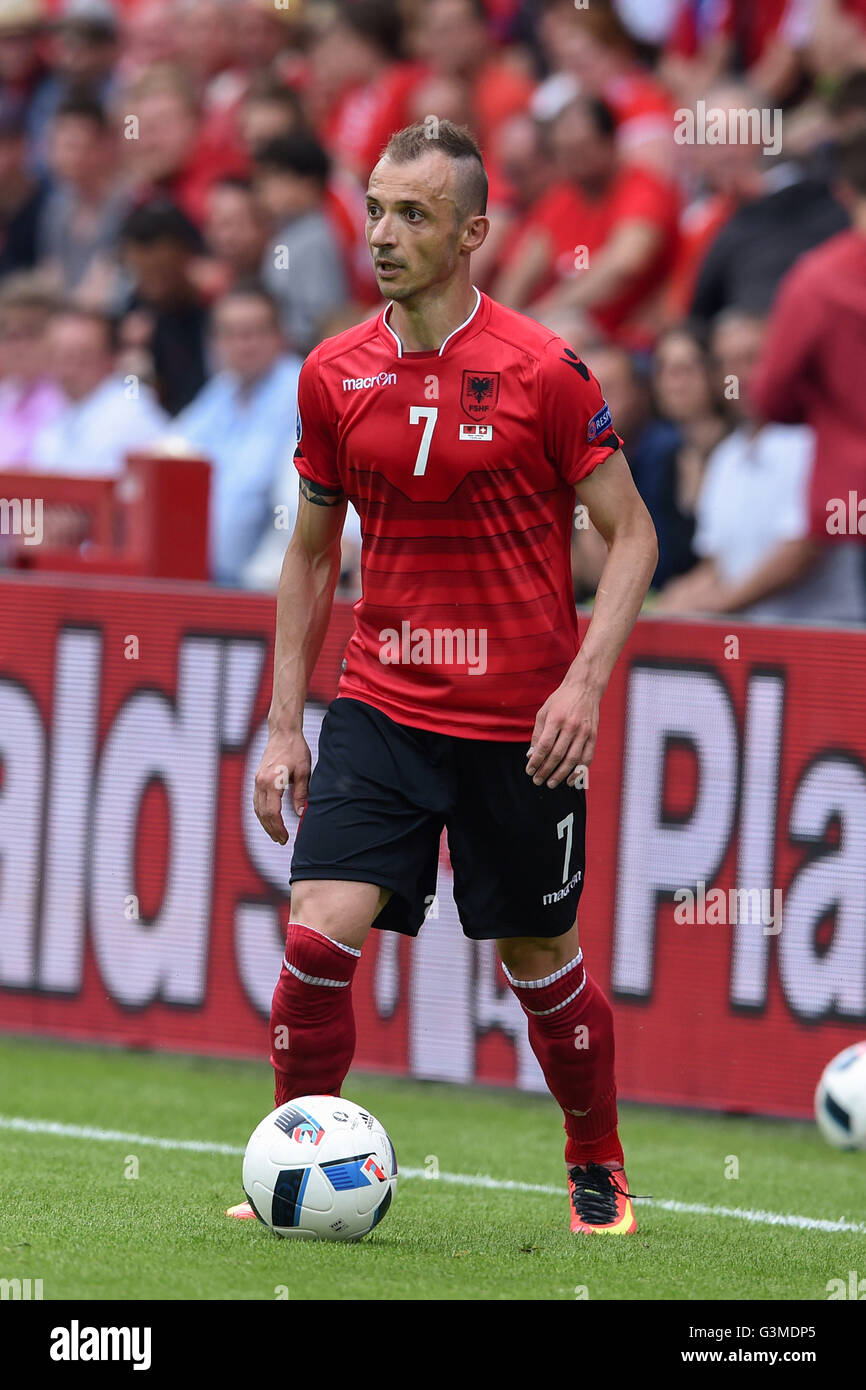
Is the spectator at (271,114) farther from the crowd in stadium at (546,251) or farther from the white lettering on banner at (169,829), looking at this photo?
the white lettering on banner at (169,829)

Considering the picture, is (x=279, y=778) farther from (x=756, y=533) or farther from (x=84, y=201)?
(x=84, y=201)

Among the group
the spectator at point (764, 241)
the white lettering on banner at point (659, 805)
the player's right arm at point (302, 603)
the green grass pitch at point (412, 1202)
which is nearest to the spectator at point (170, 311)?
the spectator at point (764, 241)

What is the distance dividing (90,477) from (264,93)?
4.16 m

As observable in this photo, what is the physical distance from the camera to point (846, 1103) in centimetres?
559

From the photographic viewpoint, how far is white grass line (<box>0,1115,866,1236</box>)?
19.4ft

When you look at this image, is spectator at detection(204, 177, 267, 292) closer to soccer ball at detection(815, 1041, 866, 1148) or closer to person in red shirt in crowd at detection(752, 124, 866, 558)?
person in red shirt in crowd at detection(752, 124, 866, 558)

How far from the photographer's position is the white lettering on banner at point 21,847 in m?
8.44

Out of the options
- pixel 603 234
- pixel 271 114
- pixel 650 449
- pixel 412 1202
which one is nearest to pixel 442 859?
pixel 412 1202

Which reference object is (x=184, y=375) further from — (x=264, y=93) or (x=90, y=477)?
(x=90, y=477)

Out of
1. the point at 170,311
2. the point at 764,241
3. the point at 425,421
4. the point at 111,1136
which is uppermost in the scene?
the point at 764,241

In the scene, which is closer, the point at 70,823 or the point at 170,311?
the point at 70,823

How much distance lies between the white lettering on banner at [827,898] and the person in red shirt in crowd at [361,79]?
667cm

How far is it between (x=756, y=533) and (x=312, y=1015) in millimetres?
4536
